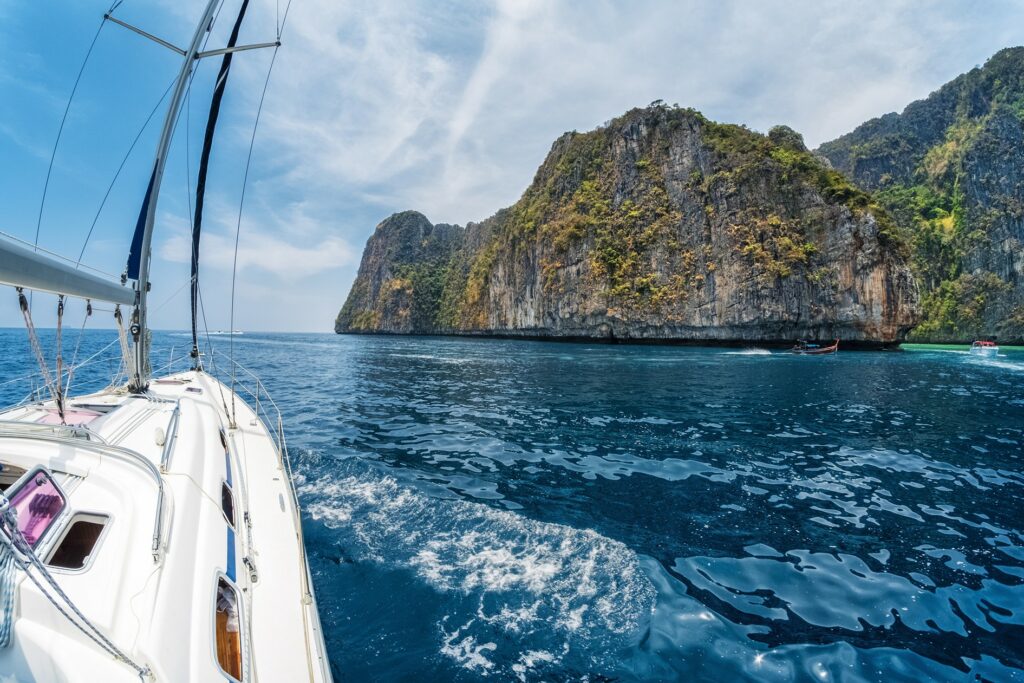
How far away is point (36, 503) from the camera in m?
2.29

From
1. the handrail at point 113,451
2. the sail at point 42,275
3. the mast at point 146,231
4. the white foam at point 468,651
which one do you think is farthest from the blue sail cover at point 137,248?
the white foam at point 468,651

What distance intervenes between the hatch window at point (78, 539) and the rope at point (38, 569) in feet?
3.44

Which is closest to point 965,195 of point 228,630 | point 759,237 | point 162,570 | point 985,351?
point 985,351

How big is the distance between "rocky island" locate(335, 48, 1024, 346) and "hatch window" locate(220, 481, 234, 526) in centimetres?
5296

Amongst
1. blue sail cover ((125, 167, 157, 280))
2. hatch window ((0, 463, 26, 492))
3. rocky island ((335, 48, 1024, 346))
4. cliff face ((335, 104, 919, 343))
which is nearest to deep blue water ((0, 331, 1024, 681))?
hatch window ((0, 463, 26, 492))

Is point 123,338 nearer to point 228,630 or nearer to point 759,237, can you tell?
point 228,630

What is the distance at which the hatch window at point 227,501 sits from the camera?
11.8 feet

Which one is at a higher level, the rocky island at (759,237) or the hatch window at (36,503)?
the rocky island at (759,237)

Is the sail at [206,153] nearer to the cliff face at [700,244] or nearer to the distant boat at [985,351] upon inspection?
the cliff face at [700,244]

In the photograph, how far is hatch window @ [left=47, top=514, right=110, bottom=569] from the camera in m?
2.38

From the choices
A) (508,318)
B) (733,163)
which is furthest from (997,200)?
(508,318)

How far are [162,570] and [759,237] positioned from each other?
193 ft

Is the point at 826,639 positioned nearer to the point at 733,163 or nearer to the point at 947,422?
the point at 947,422

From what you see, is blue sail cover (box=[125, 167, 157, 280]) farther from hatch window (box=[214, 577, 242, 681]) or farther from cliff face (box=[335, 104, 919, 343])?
cliff face (box=[335, 104, 919, 343])
